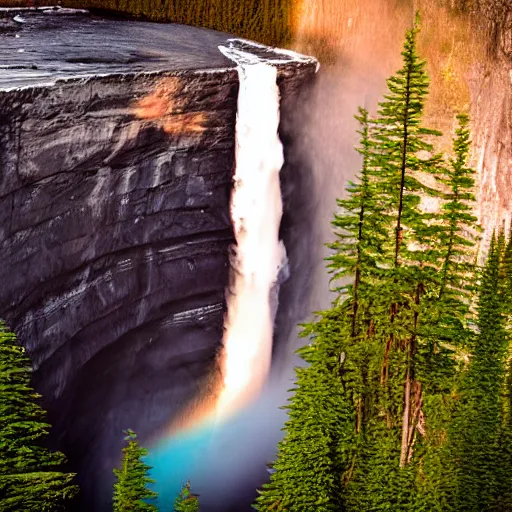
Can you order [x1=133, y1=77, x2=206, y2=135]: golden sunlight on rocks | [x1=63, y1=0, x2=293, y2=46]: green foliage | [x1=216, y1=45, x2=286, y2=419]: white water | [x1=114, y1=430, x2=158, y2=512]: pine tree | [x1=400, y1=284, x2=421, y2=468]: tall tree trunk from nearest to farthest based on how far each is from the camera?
[x1=114, y1=430, x2=158, y2=512]: pine tree, [x1=400, y1=284, x2=421, y2=468]: tall tree trunk, [x1=133, y1=77, x2=206, y2=135]: golden sunlight on rocks, [x1=216, y1=45, x2=286, y2=419]: white water, [x1=63, y1=0, x2=293, y2=46]: green foliage

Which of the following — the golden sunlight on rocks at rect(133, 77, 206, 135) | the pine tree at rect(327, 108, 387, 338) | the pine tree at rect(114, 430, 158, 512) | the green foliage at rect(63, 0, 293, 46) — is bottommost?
the pine tree at rect(114, 430, 158, 512)

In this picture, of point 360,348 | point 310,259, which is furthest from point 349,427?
point 310,259

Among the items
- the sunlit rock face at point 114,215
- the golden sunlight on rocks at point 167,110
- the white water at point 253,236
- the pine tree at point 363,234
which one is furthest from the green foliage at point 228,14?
the pine tree at point 363,234

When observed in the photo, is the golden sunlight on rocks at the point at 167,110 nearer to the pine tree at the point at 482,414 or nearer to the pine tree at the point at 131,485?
the pine tree at the point at 131,485

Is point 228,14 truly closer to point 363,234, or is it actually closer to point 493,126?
point 493,126

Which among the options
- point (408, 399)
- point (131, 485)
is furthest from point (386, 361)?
point (131, 485)

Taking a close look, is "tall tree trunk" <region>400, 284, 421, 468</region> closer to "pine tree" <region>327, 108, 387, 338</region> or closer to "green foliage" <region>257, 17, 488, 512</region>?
"green foliage" <region>257, 17, 488, 512</region>

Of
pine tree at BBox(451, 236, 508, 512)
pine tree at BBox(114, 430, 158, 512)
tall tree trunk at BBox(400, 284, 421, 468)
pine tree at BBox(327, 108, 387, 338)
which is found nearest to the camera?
pine tree at BBox(114, 430, 158, 512)

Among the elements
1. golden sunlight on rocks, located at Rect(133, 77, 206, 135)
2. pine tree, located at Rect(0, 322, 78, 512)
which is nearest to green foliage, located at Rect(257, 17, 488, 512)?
golden sunlight on rocks, located at Rect(133, 77, 206, 135)
